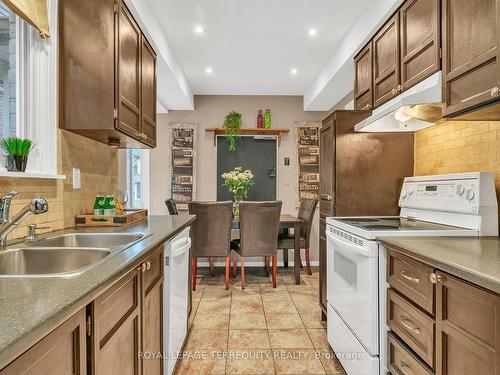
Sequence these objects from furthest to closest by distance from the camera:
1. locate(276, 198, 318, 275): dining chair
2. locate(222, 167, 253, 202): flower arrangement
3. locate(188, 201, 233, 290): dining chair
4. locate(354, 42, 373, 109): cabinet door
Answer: locate(222, 167, 253, 202): flower arrangement → locate(276, 198, 318, 275): dining chair → locate(188, 201, 233, 290): dining chair → locate(354, 42, 373, 109): cabinet door

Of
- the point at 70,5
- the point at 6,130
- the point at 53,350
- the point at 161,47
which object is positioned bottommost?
the point at 53,350

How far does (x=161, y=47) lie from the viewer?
277cm

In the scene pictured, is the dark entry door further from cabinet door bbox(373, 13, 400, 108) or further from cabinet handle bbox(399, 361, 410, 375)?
cabinet handle bbox(399, 361, 410, 375)

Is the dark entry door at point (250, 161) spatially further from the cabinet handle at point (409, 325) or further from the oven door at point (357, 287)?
the cabinet handle at point (409, 325)

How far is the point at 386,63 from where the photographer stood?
216 centimetres

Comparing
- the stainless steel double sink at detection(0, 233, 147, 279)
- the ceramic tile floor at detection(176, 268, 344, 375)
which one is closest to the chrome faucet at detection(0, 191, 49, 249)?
the stainless steel double sink at detection(0, 233, 147, 279)

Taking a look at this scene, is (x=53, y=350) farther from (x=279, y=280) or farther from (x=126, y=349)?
(x=279, y=280)

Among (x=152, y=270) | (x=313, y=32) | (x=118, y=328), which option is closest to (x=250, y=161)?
(x=313, y=32)

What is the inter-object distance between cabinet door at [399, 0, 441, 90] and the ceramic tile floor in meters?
1.87

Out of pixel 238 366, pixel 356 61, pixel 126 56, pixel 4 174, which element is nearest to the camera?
pixel 4 174

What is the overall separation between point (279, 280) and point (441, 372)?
113 inches

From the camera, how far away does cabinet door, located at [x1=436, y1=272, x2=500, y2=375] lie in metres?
0.88

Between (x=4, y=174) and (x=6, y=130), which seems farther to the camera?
(x=6, y=130)

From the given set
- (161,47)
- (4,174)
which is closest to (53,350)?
(4,174)
